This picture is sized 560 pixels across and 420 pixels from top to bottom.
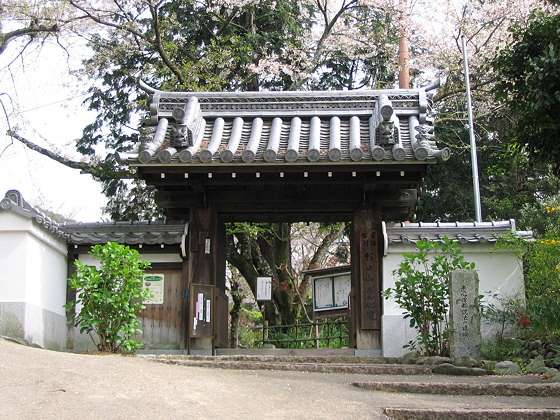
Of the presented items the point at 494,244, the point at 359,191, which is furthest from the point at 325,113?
the point at 494,244

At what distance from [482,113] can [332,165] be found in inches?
416

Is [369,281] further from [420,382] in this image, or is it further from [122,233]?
[122,233]

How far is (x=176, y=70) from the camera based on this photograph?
18.6 m

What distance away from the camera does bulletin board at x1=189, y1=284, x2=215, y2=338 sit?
11.9 metres

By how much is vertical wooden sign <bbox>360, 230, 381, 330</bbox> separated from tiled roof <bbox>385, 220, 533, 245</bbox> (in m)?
0.34

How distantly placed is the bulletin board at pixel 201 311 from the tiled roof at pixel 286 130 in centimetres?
221

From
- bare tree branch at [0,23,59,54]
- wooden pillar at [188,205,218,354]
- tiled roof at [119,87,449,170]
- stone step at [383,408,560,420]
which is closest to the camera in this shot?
stone step at [383,408,560,420]

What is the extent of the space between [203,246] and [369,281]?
3009mm

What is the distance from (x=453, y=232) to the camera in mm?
12367

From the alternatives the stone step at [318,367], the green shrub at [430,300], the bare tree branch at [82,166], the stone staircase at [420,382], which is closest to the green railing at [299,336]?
the bare tree branch at [82,166]

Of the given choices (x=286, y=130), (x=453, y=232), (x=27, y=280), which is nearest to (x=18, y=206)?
(x=27, y=280)

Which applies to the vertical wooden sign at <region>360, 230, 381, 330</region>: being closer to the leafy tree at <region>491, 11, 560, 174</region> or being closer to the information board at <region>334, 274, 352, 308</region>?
the leafy tree at <region>491, 11, 560, 174</region>

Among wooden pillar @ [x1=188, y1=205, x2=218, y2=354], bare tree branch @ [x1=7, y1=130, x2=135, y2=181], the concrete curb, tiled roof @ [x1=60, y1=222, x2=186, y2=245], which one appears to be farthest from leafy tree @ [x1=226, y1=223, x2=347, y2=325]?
the concrete curb

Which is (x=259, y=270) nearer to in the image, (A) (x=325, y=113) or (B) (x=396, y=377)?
(A) (x=325, y=113)
